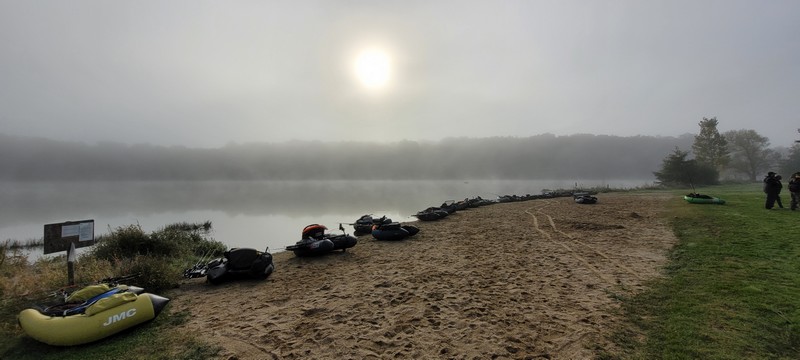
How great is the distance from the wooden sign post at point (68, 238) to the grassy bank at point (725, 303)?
1267cm

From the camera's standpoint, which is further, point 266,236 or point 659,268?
point 266,236

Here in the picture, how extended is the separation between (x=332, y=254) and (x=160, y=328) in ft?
23.1

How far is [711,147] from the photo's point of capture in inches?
2258

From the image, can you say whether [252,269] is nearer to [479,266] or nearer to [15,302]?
Result: [15,302]

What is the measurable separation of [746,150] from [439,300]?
9614cm

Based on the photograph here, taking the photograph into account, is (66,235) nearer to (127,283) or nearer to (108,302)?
(127,283)

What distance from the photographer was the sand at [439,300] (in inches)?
213

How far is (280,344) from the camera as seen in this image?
5625 mm

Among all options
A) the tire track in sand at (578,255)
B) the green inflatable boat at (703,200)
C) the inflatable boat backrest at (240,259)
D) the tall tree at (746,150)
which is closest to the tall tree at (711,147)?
the tall tree at (746,150)

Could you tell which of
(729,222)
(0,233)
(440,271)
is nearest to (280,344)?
(440,271)

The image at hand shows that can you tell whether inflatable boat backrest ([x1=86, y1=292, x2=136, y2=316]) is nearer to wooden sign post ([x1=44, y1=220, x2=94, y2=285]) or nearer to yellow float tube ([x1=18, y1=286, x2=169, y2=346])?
yellow float tube ([x1=18, y1=286, x2=169, y2=346])

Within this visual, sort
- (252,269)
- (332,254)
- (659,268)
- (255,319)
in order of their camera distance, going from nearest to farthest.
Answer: (255,319)
(659,268)
(252,269)
(332,254)

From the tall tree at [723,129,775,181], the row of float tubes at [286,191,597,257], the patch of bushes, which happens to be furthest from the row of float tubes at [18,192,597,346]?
the tall tree at [723,129,775,181]

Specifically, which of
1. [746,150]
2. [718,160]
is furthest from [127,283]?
[746,150]
